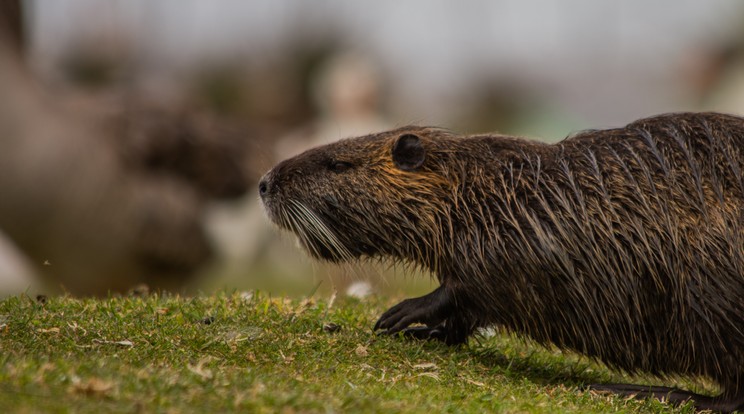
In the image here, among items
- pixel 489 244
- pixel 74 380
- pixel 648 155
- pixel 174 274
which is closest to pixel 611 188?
pixel 648 155

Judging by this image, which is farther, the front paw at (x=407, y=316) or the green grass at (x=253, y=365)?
the front paw at (x=407, y=316)

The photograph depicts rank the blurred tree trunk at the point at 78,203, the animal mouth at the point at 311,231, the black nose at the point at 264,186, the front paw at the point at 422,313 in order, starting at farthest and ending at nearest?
the blurred tree trunk at the point at 78,203 → the black nose at the point at 264,186 → the animal mouth at the point at 311,231 → the front paw at the point at 422,313

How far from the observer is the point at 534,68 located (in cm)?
3534

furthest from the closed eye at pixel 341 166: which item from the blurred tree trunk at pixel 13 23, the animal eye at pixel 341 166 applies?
the blurred tree trunk at pixel 13 23

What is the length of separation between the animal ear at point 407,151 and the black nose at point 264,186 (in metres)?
0.72

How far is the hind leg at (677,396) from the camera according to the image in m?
5.03

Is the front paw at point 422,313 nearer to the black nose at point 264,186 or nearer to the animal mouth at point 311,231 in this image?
the animal mouth at point 311,231

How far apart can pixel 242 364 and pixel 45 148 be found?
5.32m

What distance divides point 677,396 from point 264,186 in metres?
2.45

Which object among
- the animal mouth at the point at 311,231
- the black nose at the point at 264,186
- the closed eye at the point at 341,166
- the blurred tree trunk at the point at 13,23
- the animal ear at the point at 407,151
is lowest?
the animal mouth at the point at 311,231

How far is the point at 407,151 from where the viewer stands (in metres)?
5.61

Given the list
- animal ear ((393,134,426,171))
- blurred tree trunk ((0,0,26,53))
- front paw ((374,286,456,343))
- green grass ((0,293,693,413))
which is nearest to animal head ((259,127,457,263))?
animal ear ((393,134,426,171))

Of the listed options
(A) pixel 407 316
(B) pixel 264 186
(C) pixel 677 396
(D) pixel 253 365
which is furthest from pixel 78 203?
(C) pixel 677 396

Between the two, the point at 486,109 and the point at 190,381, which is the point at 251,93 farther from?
the point at 190,381
